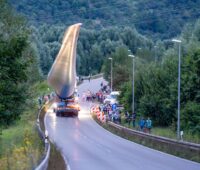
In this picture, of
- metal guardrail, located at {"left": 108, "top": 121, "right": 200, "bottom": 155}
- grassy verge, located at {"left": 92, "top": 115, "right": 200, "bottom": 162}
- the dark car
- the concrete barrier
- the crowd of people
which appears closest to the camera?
metal guardrail, located at {"left": 108, "top": 121, "right": 200, "bottom": 155}

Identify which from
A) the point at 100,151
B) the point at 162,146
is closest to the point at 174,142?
the point at 162,146

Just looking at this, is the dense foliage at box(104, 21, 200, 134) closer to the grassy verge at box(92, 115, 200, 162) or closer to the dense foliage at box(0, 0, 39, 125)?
the grassy verge at box(92, 115, 200, 162)

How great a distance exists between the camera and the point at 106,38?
18000cm

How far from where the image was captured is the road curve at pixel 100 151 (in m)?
29.7

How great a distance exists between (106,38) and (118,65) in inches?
2752

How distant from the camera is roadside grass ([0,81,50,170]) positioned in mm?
17859

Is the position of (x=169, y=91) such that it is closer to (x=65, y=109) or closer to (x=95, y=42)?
(x=65, y=109)

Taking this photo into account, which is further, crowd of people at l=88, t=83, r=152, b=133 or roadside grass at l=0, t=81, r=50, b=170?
crowd of people at l=88, t=83, r=152, b=133

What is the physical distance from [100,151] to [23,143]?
22.2ft

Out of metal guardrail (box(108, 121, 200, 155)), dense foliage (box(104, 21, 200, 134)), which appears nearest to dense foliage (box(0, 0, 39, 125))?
metal guardrail (box(108, 121, 200, 155))

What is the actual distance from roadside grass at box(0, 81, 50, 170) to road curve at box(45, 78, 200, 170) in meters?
1.75

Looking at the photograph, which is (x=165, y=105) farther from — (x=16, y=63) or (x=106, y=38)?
(x=106, y=38)

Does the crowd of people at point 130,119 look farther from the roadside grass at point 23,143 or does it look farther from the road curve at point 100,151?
the roadside grass at point 23,143

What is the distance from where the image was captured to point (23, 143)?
34438 mm
